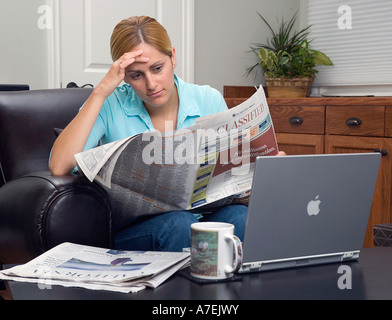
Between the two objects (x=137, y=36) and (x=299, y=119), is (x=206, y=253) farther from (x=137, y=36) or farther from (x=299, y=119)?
(x=299, y=119)

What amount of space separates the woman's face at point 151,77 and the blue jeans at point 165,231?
0.34m

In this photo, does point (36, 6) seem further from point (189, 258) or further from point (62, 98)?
point (189, 258)

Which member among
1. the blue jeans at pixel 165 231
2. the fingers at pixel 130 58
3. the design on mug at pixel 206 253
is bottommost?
the blue jeans at pixel 165 231

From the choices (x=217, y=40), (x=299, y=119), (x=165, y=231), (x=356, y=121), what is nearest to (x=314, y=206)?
(x=165, y=231)

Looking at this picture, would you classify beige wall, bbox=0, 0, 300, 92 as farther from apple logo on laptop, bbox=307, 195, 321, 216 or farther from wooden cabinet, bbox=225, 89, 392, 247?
apple logo on laptop, bbox=307, 195, 321, 216

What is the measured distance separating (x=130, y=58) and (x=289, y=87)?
5.55ft

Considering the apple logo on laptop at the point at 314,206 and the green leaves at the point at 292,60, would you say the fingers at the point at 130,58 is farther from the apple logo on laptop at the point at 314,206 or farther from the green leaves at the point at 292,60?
the green leaves at the point at 292,60

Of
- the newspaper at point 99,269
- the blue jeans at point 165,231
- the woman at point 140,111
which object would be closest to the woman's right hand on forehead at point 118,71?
the woman at point 140,111

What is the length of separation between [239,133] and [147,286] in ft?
1.57

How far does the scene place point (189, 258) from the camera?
1.08 m

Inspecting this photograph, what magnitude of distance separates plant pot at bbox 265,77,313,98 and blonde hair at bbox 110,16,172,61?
5.09 feet

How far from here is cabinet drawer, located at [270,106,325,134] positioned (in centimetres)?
276

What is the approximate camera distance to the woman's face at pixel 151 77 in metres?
1.51

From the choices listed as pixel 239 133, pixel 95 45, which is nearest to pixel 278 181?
pixel 239 133
